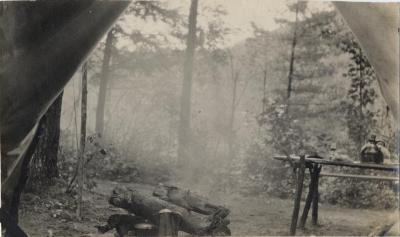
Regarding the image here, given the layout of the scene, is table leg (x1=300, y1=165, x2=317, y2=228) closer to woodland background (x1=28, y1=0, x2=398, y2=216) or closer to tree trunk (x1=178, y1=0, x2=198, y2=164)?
woodland background (x1=28, y1=0, x2=398, y2=216)

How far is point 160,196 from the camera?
11.6ft

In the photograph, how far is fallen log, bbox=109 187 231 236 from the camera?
346 cm

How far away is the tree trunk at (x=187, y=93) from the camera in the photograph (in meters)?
3.51

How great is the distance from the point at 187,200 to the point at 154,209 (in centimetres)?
34

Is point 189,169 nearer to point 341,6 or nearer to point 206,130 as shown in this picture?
point 206,130

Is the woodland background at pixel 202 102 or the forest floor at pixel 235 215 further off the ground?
the woodland background at pixel 202 102

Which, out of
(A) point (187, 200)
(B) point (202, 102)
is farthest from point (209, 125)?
(A) point (187, 200)

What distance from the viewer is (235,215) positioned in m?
3.78

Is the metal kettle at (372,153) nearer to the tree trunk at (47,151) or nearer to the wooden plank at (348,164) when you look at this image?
the wooden plank at (348,164)

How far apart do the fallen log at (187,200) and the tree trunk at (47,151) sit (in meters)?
0.95

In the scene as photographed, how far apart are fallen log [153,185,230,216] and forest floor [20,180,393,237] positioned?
3.2 inches

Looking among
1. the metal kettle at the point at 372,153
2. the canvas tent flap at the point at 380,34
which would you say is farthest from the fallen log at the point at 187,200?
the canvas tent flap at the point at 380,34

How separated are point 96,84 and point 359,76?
7.99 ft

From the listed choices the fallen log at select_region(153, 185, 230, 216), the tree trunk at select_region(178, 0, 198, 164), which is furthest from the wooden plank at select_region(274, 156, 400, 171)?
the tree trunk at select_region(178, 0, 198, 164)
